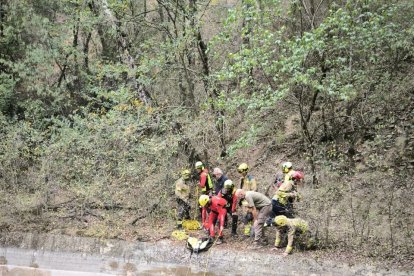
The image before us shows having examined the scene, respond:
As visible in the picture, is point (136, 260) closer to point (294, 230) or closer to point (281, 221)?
point (281, 221)

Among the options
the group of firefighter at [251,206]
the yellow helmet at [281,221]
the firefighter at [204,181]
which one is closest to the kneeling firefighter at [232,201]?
the group of firefighter at [251,206]

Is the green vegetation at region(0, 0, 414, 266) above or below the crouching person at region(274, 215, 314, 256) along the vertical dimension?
above

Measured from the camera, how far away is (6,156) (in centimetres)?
1369

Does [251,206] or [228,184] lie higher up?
[228,184]

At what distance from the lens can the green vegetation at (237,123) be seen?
33.9ft

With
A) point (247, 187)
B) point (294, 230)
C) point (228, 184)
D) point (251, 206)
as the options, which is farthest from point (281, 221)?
point (247, 187)

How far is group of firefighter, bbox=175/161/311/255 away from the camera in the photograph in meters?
9.98

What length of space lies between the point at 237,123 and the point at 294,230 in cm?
Answer: 503

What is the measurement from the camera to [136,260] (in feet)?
36.7

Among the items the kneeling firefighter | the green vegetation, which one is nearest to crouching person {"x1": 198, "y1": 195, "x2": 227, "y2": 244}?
the kneeling firefighter

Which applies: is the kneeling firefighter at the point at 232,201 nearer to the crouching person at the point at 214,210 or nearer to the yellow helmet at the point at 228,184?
the yellow helmet at the point at 228,184

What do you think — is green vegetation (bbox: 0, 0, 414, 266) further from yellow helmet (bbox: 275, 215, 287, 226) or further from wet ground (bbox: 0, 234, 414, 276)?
yellow helmet (bbox: 275, 215, 287, 226)

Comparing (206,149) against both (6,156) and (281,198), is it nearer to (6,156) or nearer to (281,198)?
(281,198)

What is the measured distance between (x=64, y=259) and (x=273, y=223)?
561cm
